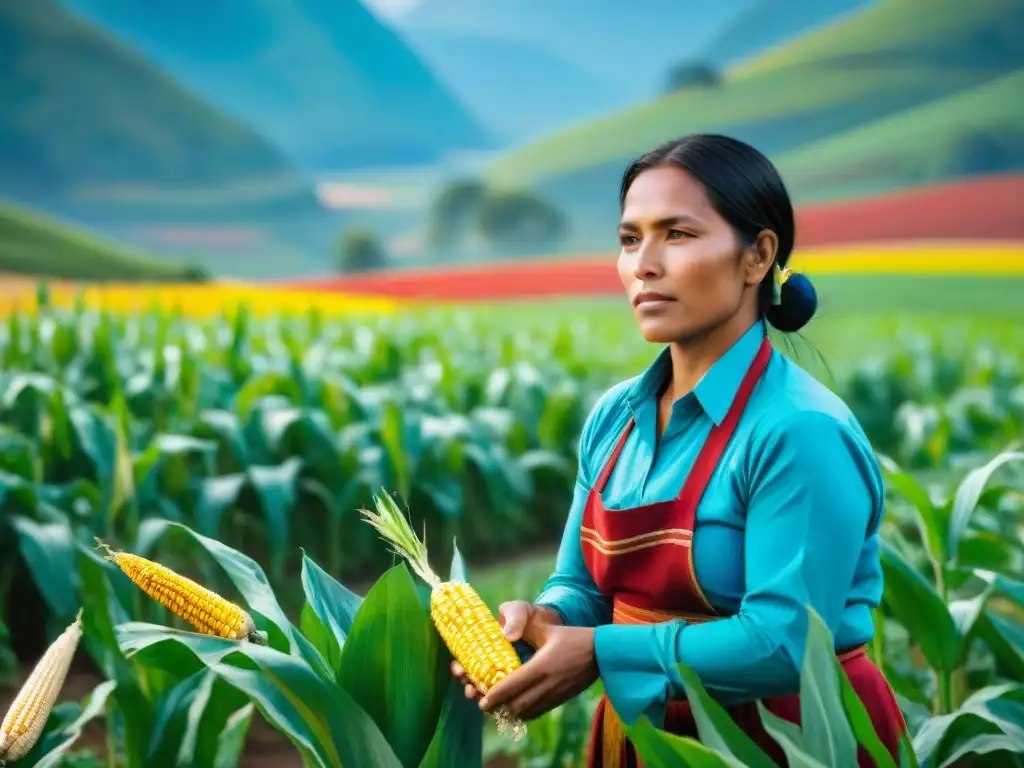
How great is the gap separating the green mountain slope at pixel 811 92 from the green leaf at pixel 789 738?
9834 millimetres

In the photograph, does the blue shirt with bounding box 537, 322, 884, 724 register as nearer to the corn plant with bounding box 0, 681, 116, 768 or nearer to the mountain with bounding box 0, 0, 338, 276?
the corn plant with bounding box 0, 681, 116, 768

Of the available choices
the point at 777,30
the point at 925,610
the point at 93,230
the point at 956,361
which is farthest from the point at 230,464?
the point at 777,30

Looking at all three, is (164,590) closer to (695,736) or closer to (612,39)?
(695,736)

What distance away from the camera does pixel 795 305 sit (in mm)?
1520

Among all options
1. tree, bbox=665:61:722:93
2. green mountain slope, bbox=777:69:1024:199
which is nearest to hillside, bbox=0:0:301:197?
tree, bbox=665:61:722:93

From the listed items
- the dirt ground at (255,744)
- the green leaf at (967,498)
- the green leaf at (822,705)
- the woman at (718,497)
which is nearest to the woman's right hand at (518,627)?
the woman at (718,497)

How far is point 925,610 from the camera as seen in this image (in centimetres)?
212

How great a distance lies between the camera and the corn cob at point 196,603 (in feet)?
4.92

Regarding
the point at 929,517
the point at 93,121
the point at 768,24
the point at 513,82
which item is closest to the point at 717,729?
the point at 929,517

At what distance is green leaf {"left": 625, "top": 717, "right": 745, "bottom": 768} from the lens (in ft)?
4.22

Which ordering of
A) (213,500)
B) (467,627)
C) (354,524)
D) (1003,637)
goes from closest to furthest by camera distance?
1. (467,627)
2. (1003,637)
3. (213,500)
4. (354,524)

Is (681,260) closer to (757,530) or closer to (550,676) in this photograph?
(757,530)

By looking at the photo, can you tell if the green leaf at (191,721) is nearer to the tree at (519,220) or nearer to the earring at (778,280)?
the earring at (778,280)

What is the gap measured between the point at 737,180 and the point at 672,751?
66 centimetres
